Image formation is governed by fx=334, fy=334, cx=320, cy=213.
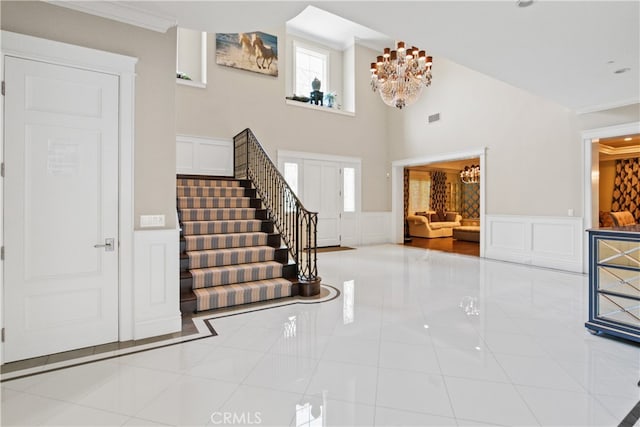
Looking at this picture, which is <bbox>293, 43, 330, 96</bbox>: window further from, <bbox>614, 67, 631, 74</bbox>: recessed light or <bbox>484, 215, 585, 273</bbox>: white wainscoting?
<bbox>614, 67, 631, 74</bbox>: recessed light

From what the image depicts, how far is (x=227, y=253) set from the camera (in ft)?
14.6

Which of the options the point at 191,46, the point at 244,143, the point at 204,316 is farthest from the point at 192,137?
the point at 204,316

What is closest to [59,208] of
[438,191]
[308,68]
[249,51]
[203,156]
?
[203,156]

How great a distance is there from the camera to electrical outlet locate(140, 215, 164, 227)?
305 cm

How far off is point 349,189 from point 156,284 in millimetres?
7011

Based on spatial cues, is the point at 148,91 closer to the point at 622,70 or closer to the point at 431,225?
the point at 622,70

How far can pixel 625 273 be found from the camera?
9.45ft

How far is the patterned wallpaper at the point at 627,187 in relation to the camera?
369 inches

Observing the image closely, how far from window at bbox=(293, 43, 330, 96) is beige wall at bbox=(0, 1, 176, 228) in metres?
6.74

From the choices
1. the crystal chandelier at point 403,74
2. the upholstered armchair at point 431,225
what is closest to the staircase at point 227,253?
the crystal chandelier at point 403,74

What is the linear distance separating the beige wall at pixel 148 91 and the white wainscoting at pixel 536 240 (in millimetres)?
6606

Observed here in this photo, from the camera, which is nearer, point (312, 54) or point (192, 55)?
point (192, 55)

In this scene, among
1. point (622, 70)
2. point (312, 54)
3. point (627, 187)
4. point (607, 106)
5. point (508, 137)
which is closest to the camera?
point (622, 70)

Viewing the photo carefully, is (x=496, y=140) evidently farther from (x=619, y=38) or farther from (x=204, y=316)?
(x=204, y=316)
